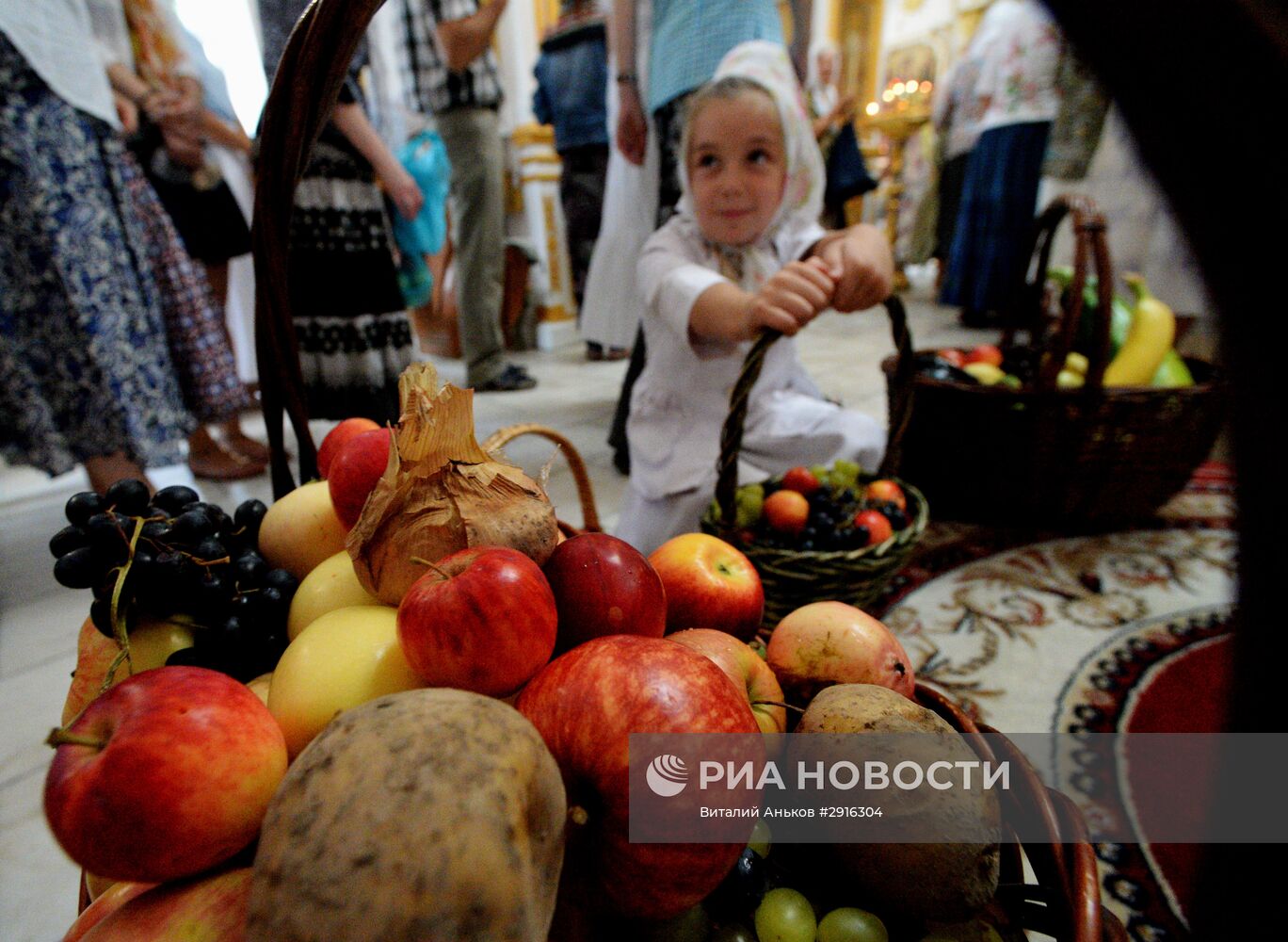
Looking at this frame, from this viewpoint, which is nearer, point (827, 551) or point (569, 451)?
point (569, 451)

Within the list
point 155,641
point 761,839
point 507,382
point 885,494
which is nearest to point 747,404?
point 885,494

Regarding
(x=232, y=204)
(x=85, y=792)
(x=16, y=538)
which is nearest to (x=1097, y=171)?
(x=232, y=204)

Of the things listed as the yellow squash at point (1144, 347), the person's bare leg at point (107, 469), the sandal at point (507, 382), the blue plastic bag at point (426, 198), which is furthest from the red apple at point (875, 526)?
the sandal at point (507, 382)

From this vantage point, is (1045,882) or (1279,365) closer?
(1279,365)

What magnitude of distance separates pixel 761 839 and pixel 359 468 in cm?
38

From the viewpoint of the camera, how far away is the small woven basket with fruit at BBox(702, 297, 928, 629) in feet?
2.68

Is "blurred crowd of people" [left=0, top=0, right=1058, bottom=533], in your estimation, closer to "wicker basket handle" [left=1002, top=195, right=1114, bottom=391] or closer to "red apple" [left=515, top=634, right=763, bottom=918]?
"wicker basket handle" [left=1002, top=195, right=1114, bottom=391]

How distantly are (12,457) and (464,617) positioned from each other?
162cm

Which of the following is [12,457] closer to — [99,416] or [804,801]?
[99,416]

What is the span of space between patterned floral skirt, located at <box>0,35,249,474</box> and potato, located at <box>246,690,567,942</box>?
145 cm

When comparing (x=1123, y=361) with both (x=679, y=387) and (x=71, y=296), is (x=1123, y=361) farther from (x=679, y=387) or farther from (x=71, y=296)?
(x=71, y=296)

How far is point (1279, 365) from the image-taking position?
131 millimetres

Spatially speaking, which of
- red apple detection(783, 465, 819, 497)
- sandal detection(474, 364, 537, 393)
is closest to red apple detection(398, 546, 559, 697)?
red apple detection(783, 465, 819, 497)

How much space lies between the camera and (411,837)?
0.75ft
